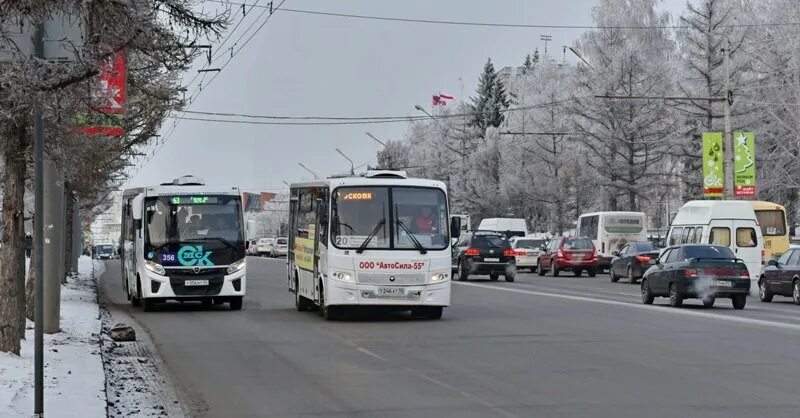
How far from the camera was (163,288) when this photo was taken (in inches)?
1035

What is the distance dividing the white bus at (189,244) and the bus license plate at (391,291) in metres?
5.66

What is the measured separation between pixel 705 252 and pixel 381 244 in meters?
9.21

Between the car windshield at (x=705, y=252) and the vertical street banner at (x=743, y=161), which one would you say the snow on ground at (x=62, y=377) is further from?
the vertical street banner at (x=743, y=161)

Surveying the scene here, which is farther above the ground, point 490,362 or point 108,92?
point 108,92

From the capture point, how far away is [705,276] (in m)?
27.0

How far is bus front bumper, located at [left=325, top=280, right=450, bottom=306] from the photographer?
2227cm

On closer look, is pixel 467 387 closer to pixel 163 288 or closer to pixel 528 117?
pixel 163 288

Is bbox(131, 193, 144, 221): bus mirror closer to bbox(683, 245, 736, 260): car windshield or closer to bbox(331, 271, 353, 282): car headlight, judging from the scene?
bbox(331, 271, 353, 282): car headlight

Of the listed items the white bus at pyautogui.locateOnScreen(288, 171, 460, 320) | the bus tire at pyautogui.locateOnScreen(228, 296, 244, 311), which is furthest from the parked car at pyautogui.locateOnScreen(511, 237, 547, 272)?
the white bus at pyautogui.locateOnScreen(288, 171, 460, 320)

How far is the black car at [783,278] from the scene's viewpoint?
30609 mm

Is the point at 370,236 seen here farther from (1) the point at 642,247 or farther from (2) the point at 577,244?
(2) the point at 577,244

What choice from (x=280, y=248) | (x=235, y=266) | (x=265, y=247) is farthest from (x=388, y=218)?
(x=265, y=247)

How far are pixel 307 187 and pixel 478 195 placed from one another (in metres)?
70.2

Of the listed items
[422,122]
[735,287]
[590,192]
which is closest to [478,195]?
[590,192]
